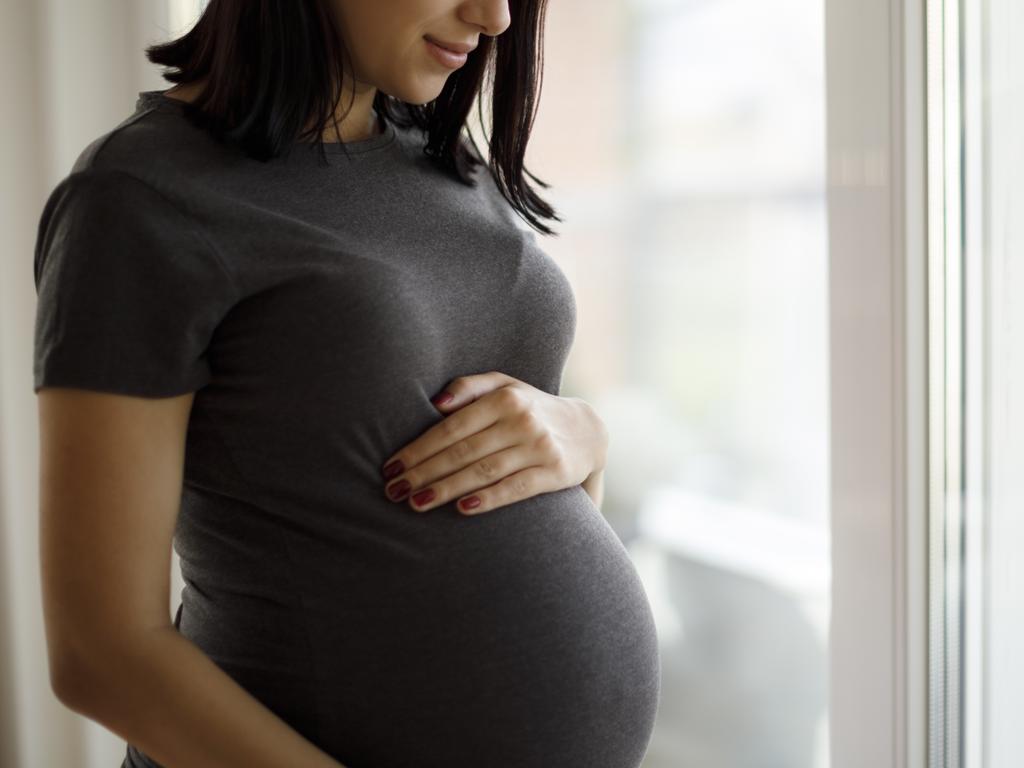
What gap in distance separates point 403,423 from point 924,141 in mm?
661

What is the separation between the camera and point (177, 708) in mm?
745

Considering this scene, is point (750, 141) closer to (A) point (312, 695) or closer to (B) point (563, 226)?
(B) point (563, 226)

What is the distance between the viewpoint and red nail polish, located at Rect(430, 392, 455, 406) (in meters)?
0.87

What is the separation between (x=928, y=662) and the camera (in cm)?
113

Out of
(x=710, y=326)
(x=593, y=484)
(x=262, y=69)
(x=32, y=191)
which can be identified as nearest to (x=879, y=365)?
(x=593, y=484)

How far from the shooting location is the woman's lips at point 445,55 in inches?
35.8

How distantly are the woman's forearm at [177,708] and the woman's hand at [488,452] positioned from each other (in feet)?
0.66

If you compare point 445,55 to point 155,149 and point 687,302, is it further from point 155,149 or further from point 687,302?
point 687,302

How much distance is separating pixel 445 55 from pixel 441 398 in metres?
0.32

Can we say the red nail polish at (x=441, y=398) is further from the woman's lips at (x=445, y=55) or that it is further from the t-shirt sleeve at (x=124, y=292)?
the woman's lips at (x=445, y=55)

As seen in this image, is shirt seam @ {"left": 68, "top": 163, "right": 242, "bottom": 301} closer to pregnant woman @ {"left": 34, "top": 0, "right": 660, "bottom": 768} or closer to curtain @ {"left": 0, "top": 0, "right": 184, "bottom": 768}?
pregnant woman @ {"left": 34, "top": 0, "right": 660, "bottom": 768}

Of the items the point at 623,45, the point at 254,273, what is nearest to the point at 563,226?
the point at 623,45

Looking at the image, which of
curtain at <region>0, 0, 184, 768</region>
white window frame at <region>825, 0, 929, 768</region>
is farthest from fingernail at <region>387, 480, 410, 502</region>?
curtain at <region>0, 0, 184, 768</region>

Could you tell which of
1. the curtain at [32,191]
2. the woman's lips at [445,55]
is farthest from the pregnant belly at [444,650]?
the curtain at [32,191]
